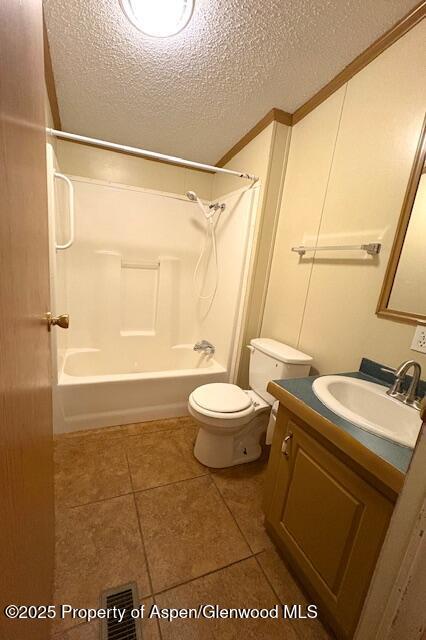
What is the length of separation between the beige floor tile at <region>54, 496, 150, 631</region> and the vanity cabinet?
0.65 metres

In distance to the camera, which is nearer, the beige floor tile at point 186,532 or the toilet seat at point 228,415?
the beige floor tile at point 186,532

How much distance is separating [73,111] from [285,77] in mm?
1526

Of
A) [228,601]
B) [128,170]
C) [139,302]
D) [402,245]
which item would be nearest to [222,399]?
[228,601]

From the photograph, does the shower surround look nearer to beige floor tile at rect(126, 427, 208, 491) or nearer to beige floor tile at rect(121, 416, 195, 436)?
beige floor tile at rect(121, 416, 195, 436)

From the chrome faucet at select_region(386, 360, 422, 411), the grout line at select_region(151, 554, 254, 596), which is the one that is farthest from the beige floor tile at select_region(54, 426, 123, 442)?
the chrome faucet at select_region(386, 360, 422, 411)

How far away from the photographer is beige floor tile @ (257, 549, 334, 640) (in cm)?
93

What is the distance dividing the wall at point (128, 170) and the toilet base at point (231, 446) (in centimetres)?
232

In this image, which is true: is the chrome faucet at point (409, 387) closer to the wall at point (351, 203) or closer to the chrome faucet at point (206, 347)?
the wall at point (351, 203)

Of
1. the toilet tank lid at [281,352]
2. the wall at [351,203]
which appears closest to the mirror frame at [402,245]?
the wall at [351,203]

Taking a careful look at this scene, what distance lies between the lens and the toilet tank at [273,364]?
58.8 inches

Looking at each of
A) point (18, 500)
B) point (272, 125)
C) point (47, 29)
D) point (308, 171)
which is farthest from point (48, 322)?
point (272, 125)

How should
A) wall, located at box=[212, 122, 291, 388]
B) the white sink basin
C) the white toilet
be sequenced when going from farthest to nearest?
wall, located at box=[212, 122, 291, 388], the white toilet, the white sink basin

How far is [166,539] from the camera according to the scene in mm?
1207

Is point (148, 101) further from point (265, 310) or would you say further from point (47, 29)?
point (265, 310)
